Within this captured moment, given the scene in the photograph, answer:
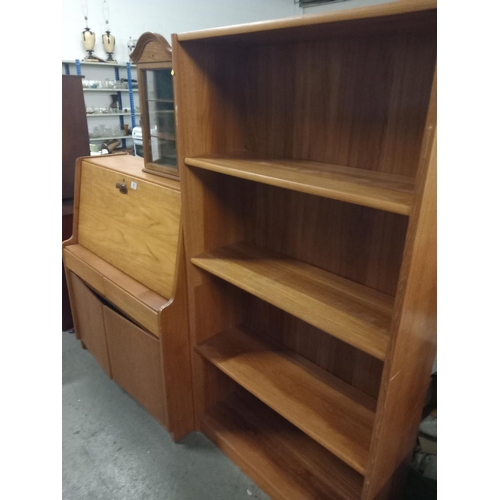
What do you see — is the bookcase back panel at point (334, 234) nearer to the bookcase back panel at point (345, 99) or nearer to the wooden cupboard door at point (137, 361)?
the bookcase back panel at point (345, 99)

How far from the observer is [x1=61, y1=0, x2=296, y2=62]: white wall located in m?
4.29

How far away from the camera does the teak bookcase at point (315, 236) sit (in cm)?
92

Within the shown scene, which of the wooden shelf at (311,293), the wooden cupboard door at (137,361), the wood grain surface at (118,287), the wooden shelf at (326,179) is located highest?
the wooden shelf at (326,179)

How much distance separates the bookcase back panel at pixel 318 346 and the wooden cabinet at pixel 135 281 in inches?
12.9

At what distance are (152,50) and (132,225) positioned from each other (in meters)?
0.72

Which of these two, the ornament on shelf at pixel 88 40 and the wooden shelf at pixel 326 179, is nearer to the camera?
the wooden shelf at pixel 326 179

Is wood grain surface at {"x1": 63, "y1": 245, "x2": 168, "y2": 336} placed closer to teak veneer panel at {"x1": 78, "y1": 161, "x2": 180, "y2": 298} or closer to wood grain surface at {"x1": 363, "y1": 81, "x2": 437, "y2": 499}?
teak veneer panel at {"x1": 78, "y1": 161, "x2": 180, "y2": 298}

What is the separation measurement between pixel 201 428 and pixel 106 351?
0.60m

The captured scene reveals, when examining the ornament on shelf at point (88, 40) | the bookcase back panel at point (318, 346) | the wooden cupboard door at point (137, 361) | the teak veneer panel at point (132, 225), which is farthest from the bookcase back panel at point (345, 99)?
the ornament on shelf at point (88, 40)

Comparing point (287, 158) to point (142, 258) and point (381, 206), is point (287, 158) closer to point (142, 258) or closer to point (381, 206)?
point (381, 206)

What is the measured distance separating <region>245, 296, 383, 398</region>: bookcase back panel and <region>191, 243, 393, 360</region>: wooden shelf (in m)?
0.26

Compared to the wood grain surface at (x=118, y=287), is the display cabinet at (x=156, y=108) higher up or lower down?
higher up

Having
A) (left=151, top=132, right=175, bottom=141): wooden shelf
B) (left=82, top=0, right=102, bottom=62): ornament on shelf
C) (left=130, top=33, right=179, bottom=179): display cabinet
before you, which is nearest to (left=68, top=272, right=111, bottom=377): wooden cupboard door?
(left=130, top=33, right=179, bottom=179): display cabinet

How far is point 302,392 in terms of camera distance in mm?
1341
